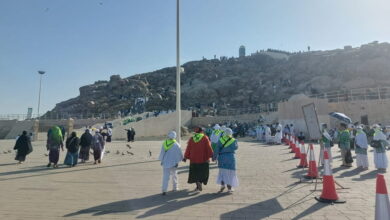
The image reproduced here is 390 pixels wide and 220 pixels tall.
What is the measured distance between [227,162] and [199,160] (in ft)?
2.32

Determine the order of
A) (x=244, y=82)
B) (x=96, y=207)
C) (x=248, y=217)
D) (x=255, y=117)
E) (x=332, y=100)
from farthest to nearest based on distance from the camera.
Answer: (x=244, y=82)
(x=255, y=117)
(x=332, y=100)
(x=96, y=207)
(x=248, y=217)

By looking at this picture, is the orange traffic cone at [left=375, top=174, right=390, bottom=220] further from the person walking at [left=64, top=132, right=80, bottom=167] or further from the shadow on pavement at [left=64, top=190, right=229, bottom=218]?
the person walking at [left=64, top=132, right=80, bottom=167]

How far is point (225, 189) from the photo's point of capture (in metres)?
7.23

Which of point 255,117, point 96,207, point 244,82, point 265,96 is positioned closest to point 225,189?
point 96,207

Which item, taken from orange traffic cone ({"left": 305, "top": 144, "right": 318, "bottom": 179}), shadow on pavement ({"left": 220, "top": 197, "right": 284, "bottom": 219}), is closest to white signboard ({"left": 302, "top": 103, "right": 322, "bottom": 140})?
orange traffic cone ({"left": 305, "top": 144, "right": 318, "bottom": 179})

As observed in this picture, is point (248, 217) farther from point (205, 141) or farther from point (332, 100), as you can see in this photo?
point (332, 100)

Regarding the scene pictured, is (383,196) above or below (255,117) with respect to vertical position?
below

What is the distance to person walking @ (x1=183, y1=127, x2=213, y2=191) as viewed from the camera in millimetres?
7035

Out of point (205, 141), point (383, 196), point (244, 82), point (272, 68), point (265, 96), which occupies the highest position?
point (272, 68)

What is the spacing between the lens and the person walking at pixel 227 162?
272 inches

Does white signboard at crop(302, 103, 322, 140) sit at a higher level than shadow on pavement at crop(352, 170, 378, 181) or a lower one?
higher

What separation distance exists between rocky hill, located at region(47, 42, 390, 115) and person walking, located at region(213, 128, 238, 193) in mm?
52117

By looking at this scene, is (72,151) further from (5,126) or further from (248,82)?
(248,82)

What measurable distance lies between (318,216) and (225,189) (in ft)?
8.95
